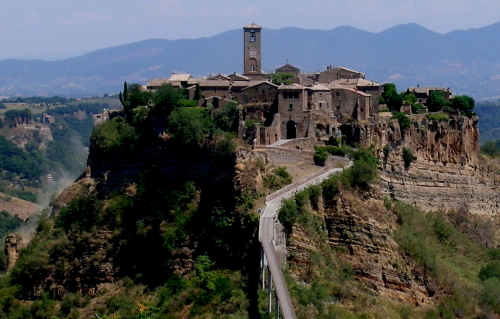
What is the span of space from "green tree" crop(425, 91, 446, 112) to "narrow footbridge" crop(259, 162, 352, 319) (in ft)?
54.3

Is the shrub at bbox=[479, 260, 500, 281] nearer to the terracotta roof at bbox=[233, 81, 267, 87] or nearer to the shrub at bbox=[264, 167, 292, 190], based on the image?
the shrub at bbox=[264, 167, 292, 190]

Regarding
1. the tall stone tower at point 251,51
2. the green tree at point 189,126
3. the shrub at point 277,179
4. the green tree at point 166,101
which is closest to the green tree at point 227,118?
the green tree at point 189,126

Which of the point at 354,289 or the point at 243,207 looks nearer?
the point at 354,289

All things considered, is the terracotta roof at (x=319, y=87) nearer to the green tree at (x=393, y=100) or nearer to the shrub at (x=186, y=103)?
the green tree at (x=393, y=100)

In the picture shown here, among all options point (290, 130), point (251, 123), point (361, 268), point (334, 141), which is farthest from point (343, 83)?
point (361, 268)

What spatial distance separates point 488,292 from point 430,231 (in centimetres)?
676

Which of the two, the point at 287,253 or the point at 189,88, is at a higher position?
the point at 189,88

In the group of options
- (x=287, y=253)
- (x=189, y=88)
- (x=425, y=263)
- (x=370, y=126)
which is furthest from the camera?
(x=189, y=88)

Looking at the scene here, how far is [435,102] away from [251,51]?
13476 mm

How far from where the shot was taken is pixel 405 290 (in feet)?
120

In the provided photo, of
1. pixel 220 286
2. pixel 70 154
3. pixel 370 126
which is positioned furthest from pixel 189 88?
pixel 70 154

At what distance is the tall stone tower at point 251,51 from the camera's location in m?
59.4

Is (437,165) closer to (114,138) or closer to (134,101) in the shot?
(134,101)

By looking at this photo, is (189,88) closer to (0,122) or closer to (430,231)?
(430,231)
